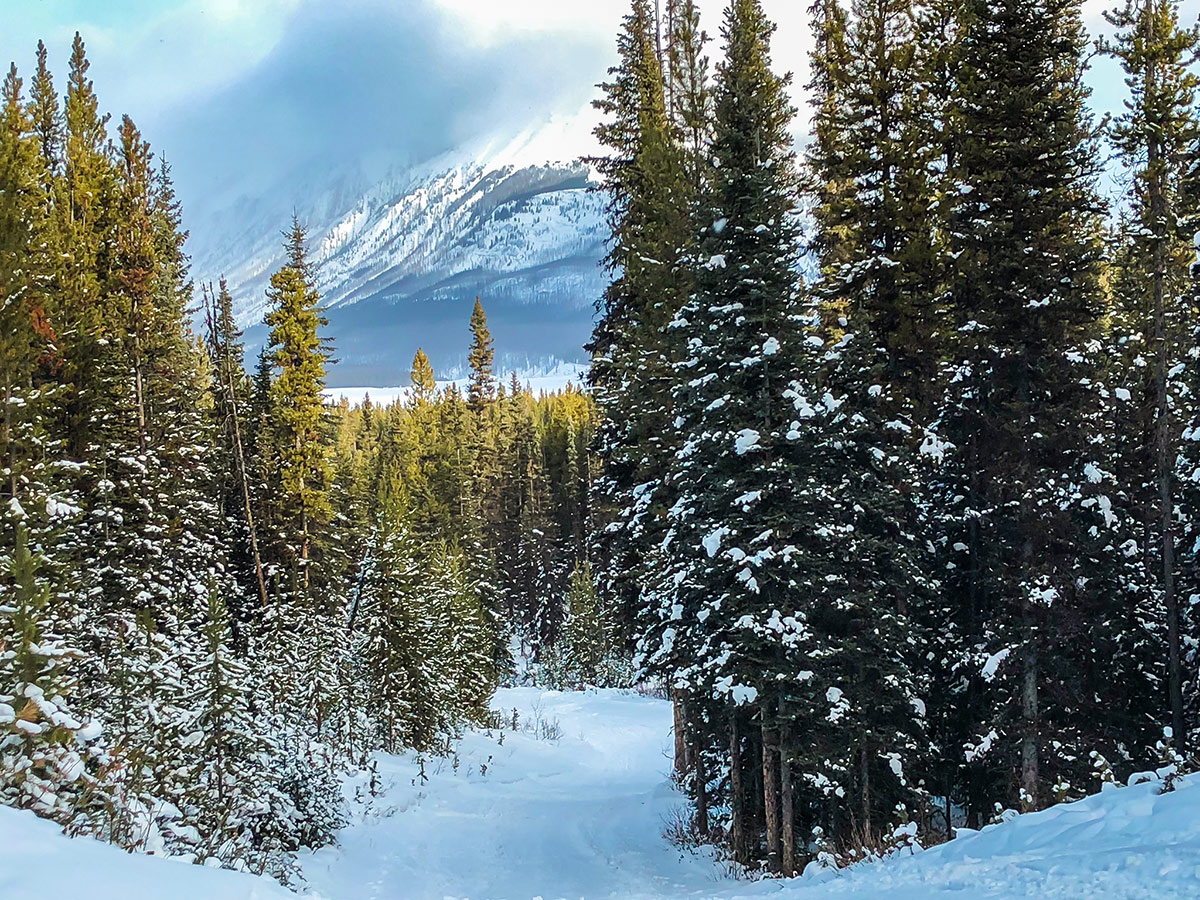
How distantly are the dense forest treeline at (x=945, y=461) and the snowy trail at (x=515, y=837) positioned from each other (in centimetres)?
273

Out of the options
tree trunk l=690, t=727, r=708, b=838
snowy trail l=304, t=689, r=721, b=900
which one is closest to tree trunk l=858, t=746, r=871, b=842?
snowy trail l=304, t=689, r=721, b=900

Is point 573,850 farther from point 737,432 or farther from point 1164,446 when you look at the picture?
point 1164,446

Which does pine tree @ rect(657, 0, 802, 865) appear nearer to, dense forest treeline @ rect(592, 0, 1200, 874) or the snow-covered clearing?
dense forest treeline @ rect(592, 0, 1200, 874)

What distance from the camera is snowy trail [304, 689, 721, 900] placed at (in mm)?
14125

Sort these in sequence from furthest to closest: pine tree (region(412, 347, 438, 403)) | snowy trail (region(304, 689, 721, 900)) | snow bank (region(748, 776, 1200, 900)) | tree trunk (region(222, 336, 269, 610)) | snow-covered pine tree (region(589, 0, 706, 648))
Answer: pine tree (region(412, 347, 438, 403)) < tree trunk (region(222, 336, 269, 610)) < snow-covered pine tree (region(589, 0, 706, 648)) < snowy trail (region(304, 689, 721, 900)) < snow bank (region(748, 776, 1200, 900))

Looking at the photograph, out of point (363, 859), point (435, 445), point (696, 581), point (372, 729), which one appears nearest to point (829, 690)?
point (696, 581)

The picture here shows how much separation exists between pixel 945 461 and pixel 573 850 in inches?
438

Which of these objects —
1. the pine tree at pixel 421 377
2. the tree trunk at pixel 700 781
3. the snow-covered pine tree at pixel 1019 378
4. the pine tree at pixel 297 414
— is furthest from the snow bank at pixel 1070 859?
the pine tree at pixel 421 377

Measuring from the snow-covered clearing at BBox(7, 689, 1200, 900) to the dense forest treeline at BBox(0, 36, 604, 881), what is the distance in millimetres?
1269

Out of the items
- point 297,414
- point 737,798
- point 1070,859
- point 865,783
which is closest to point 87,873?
point 1070,859

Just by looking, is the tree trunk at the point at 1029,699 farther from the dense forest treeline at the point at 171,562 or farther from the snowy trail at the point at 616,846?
the dense forest treeline at the point at 171,562

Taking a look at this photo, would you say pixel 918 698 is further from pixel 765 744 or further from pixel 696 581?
pixel 696 581

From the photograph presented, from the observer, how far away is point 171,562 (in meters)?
22.4

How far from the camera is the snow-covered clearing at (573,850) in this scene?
5.64 meters
